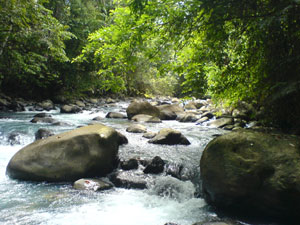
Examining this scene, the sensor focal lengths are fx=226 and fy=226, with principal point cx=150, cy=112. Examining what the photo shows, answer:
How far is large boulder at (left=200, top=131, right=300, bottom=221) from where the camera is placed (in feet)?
9.70

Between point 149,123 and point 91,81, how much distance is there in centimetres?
1093

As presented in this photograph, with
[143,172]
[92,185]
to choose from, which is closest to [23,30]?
[92,185]

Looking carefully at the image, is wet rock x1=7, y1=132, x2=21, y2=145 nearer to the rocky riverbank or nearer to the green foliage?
the rocky riverbank

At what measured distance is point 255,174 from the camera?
3152 millimetres

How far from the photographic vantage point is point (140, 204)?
3.66 meters

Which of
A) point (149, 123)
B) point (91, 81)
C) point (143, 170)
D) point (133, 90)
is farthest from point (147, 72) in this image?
point (143, 170)

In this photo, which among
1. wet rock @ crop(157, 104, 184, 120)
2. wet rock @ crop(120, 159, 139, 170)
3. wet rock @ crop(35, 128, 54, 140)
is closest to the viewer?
A: wet rock @ crop(120, 159, 139, 170)

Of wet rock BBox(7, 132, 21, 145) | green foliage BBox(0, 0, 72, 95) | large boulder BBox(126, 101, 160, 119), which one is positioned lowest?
wet rock BBox(7, 132, 21, 145)

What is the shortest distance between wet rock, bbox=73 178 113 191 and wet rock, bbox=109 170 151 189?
0.18 metres

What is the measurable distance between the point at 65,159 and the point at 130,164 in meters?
1.33

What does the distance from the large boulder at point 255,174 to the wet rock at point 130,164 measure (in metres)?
1.70

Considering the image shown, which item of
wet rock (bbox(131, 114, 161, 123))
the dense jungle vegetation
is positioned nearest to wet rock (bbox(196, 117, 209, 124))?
wet rock (bbox(131, 114, 161, 123))

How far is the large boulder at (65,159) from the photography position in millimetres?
4303

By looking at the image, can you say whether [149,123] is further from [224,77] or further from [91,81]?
[91,81]
